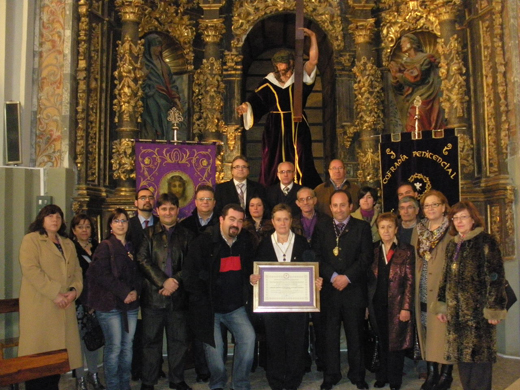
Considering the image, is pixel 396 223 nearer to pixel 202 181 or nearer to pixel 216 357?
pixel 216 357

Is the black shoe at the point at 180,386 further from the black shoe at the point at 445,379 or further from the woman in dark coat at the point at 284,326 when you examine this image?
the black shoe at the point at 445,379

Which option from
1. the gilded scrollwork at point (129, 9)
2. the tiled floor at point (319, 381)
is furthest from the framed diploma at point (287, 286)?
the gilded scrollwork at point (129, 9)

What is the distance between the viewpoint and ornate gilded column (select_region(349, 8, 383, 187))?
8859 millimetres

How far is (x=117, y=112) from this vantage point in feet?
27.5

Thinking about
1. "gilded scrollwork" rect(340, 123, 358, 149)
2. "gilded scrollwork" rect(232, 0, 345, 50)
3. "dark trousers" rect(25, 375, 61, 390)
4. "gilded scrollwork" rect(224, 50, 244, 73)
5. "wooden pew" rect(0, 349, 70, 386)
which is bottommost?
"dark trousers" rect(25, 375, 61, 390)

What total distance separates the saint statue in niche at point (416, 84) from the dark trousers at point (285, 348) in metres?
4.44

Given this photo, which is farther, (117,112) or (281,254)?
(117,112)

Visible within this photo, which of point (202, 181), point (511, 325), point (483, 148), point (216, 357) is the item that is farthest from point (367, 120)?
point (216, 357)

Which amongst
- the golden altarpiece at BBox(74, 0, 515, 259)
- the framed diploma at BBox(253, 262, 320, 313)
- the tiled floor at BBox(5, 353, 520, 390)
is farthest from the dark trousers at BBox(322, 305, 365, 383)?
the golden altarpiece at BBox(74, 0, 515, 259)

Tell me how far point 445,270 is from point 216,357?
208 cm

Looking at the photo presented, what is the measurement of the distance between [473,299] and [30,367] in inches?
124

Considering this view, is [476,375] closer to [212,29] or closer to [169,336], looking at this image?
[169,336]

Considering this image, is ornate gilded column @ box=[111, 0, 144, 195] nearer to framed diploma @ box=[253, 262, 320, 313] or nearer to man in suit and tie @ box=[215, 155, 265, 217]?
man in suit and tie @ box=[215, 155, 265, 217]

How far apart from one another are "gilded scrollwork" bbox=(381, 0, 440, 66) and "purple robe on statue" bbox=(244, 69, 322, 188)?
5.75 ft
